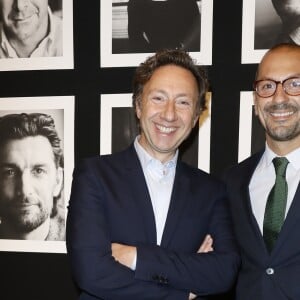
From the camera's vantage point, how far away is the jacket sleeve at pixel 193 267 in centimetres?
158

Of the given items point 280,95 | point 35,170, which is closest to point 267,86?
point 280,95

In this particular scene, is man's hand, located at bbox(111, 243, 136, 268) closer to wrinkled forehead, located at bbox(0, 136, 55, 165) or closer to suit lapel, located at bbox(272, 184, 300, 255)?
suit lapel, located at bbox(272, 184, 300, 255)

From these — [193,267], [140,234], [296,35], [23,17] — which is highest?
[23,17]

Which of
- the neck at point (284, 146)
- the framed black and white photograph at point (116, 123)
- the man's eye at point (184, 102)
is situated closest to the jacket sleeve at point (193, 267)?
the neck at point (284, 146)

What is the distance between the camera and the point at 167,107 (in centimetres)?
177

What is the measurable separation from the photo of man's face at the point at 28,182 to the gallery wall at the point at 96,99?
10cm

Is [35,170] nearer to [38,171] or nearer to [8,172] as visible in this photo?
[38,171]

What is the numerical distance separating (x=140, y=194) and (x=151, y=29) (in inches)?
41.0

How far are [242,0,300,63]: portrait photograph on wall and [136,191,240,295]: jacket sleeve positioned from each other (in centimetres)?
107

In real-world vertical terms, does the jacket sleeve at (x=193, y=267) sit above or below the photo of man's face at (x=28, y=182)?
below

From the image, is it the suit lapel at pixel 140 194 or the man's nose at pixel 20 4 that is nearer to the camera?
the suit lapel at pixel 140 194

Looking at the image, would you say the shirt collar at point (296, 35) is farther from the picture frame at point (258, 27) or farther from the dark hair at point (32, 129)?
the dark hair at point (32, 129)

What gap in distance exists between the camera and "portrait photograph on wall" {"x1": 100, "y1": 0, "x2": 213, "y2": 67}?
7.38ft

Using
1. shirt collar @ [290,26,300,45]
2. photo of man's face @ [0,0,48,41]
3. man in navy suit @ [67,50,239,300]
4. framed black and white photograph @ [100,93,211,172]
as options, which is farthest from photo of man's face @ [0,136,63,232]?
shirt collar @ [290,26,300,45]
